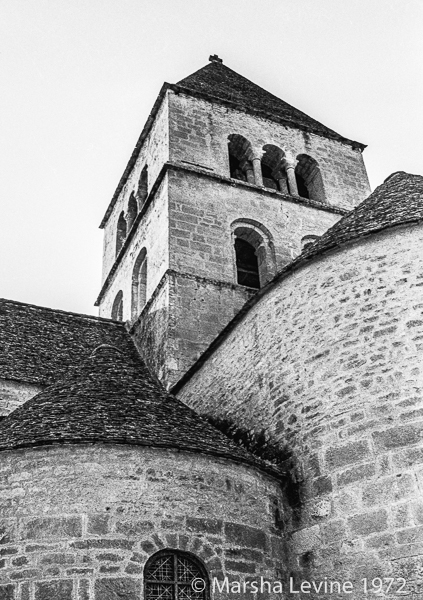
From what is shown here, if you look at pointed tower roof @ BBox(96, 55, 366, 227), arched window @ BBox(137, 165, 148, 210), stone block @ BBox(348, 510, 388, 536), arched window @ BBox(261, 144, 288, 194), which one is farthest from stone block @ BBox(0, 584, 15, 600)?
pointed tower roof @ BBox(96, 55, 366, 227)

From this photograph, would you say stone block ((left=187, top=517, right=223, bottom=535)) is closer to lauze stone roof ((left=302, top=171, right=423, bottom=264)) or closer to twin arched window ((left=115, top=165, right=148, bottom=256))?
lauze stone roof ((left=302, top=171, right=423, bottom=264))

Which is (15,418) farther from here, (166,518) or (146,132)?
(146,132)

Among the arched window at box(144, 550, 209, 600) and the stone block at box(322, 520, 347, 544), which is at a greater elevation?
the stone block at box(322, 520, 347, 544)

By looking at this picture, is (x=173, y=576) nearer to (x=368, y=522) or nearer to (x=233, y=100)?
(x=368, y=522)

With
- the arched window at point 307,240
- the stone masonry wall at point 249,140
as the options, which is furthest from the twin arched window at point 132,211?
the arched window at point 307,240

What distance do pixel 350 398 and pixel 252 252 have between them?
779cm

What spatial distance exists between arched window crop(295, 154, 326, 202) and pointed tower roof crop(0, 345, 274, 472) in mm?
9513

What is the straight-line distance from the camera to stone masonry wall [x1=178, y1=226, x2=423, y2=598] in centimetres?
649

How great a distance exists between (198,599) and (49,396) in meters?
2.95

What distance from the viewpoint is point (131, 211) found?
17.3 meters

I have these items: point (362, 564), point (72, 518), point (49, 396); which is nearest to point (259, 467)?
point (362, 564)

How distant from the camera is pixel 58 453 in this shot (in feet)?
21.9

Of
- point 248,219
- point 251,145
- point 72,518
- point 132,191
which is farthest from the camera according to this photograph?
A: point 132,191

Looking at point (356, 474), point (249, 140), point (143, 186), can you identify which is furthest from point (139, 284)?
point (356, 474)
